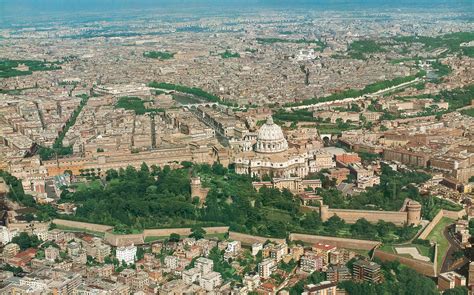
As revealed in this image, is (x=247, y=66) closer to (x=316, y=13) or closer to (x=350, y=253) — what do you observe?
(x=350, y=253)

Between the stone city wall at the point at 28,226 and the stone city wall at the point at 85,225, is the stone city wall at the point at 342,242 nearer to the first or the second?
the stone city wall at the point at 85,225

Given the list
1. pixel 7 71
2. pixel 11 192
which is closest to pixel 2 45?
pixel 7 71

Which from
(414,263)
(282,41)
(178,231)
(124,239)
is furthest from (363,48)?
(414,263)

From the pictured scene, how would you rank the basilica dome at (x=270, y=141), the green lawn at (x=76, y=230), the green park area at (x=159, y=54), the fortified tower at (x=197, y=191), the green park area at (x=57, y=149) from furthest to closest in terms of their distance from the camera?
the green park area at (x=159, y=54)
the green park area at (x=57, y=149)
the basilica dome at (x=270, y=141)
the fortified tower at (x=197, y=191)
the green lawn at (x=76, y=230)

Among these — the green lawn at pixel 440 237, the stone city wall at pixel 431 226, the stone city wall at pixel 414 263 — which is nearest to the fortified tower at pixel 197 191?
the stone city wall at pixel 414 263

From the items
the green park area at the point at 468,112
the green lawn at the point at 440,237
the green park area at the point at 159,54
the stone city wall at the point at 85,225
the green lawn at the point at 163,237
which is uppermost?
the green park area at the point at 159,54

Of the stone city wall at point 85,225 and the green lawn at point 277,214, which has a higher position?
the stone city wall at point 85,225
